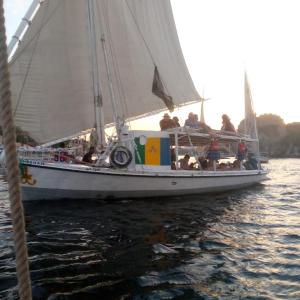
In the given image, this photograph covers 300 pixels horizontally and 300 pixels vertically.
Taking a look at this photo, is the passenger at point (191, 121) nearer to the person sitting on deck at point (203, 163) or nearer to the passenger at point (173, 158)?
the passenger at point (173, 158)

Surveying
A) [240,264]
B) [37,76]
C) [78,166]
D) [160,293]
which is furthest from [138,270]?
[37,76]

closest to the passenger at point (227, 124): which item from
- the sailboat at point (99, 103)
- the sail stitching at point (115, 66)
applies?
the sailboat at point (99, 103)

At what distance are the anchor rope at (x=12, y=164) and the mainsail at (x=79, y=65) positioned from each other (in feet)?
51.3

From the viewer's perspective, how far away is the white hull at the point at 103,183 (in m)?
16.1

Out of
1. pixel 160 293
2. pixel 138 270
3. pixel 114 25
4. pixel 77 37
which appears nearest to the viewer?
pixel 160 293

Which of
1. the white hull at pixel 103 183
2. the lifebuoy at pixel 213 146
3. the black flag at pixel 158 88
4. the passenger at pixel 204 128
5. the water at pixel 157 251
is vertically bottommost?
the water at pixel 157 251

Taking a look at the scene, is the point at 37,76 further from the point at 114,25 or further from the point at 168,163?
the point at 168,163

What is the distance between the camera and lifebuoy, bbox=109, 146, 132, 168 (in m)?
16.9

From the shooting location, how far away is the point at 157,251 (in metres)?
9.34

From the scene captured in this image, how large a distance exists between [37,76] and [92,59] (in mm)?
2586

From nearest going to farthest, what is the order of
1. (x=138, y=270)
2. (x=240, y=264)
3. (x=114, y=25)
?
(x=138, y=270) → (x=240, y=264) → (x=114, y=25)

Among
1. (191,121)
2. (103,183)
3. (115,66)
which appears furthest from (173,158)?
(115,66)

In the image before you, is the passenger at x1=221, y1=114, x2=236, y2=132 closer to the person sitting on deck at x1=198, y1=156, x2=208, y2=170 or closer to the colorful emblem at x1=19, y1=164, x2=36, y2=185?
the person sitting on deck at x1=198, y1=156, x2=208, y2=170

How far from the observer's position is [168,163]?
18.3 meters
